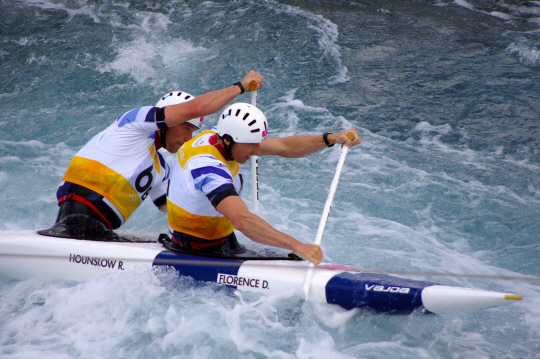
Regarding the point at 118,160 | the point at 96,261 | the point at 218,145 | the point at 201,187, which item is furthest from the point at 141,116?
the point at 96,261

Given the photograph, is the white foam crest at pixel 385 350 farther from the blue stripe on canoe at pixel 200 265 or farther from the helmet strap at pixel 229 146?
the helmet strap at pixel 229 146

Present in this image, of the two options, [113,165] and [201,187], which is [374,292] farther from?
[113,165]

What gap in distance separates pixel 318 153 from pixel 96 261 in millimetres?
3875

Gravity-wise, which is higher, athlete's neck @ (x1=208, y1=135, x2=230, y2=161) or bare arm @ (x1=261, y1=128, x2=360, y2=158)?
athlete's neck @ (x1=208, y1=135, x2=230, y2=161)

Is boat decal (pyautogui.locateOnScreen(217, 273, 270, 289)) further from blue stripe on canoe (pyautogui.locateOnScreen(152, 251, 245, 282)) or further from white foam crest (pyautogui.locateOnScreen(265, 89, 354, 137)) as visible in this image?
white foam crest (pyautogui.locateOnScreen(265, 89, 354, 137))

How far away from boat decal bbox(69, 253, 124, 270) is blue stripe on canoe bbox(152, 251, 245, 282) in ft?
0.94

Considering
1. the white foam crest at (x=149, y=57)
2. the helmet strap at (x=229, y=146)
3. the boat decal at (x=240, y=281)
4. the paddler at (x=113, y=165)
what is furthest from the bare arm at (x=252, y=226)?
the white foam crest at (x=149, y=57)

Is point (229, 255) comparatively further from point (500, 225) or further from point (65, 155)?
point (65, 155)

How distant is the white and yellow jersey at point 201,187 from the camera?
2.97 metres

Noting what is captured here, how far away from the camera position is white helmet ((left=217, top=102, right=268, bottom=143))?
309cm

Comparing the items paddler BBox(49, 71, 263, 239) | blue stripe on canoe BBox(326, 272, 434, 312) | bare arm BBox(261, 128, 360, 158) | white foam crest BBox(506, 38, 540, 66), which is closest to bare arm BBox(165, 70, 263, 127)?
paddler BBox(49, 71, 263, 239)

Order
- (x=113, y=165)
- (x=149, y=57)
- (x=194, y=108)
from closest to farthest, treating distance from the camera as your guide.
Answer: (x=194, y=108)
(x=113, y=165)
(x=149, y=57)

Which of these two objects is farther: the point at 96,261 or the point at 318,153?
the point at 318,153

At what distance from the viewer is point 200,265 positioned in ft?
11.3
